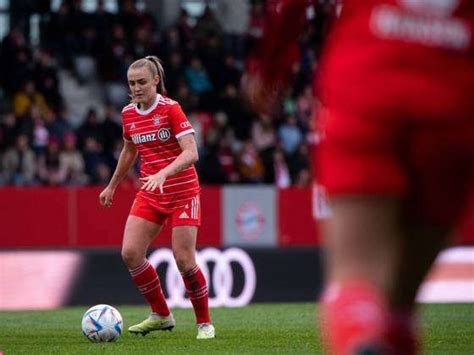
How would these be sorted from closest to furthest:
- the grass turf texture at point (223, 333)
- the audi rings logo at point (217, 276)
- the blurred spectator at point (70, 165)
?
1. the grass turf texture at point (223, 333)
2. the audi rings logo at point (217, 276)
3. the blurred spectator at point (70, 165)

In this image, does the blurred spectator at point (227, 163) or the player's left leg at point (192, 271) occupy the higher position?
the blurred spectator at point (227, 163)

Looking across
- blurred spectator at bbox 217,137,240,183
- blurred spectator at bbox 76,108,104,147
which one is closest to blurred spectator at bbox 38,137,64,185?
blurred spectator at bbox 76,108,104,147

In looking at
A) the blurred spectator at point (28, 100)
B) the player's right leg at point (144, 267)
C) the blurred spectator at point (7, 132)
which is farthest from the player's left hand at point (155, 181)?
the blurred spectator at point (28, 100)

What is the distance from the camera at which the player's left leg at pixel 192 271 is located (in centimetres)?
919

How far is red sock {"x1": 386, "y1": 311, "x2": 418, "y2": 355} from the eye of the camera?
12.4ft

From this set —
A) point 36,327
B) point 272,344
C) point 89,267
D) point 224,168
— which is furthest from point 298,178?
point 272,344

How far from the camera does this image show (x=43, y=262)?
14.9 m

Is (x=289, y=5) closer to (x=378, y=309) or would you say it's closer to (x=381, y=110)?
(x=381, y=110)

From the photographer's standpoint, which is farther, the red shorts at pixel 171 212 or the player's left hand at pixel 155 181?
the red shorts at pixel 171 212

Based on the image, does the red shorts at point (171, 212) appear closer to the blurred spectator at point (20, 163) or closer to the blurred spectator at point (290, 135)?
the blurred spectator at point (20, 163)

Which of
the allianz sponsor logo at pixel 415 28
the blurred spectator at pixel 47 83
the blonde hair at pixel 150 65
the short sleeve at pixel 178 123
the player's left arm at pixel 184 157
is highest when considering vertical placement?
the blurred spectator at pixel 47 83

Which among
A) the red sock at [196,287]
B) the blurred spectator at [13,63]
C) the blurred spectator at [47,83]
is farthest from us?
the blurred spectator at [47,83]

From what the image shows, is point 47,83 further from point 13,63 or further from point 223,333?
point 223,333

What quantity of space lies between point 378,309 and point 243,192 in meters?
14.6
